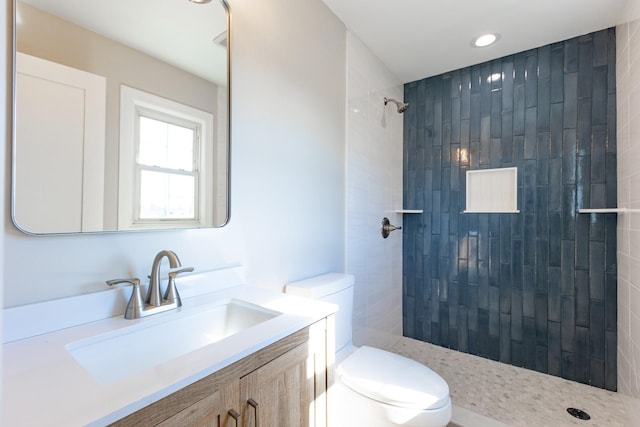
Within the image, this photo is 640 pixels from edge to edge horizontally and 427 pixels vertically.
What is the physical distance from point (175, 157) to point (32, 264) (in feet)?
1.73

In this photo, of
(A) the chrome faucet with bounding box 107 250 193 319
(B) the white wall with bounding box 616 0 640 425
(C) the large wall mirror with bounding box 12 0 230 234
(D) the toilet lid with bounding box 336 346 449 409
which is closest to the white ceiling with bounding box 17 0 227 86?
(C) the large wall mirror with bounding box 12 0 230 234

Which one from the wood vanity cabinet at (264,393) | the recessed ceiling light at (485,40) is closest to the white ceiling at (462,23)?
the recessed ceiling light at (485,40)

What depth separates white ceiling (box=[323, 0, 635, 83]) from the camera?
1.79 m

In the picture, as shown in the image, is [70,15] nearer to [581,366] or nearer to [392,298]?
[392,298]

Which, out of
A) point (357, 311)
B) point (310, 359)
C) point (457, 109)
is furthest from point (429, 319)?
point (310, 359)

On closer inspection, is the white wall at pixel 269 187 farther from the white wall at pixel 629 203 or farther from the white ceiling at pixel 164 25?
the white wall at pixel 629 203

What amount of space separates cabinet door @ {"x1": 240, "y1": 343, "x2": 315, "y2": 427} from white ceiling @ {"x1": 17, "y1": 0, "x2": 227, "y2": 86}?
1079 mm

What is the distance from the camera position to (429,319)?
8.73 ft

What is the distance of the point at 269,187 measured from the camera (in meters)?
1.45

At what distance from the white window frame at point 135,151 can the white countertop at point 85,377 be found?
0.33 metres

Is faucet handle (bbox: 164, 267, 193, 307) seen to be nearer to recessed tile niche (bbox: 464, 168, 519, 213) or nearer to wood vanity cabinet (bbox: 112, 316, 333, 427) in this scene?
wood vanity cabinet (bbox: 112, 316, 333, 427)

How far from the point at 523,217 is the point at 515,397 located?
1199 mm

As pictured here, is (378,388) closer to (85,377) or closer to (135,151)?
(85,377)

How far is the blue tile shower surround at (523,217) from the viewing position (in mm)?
2000
